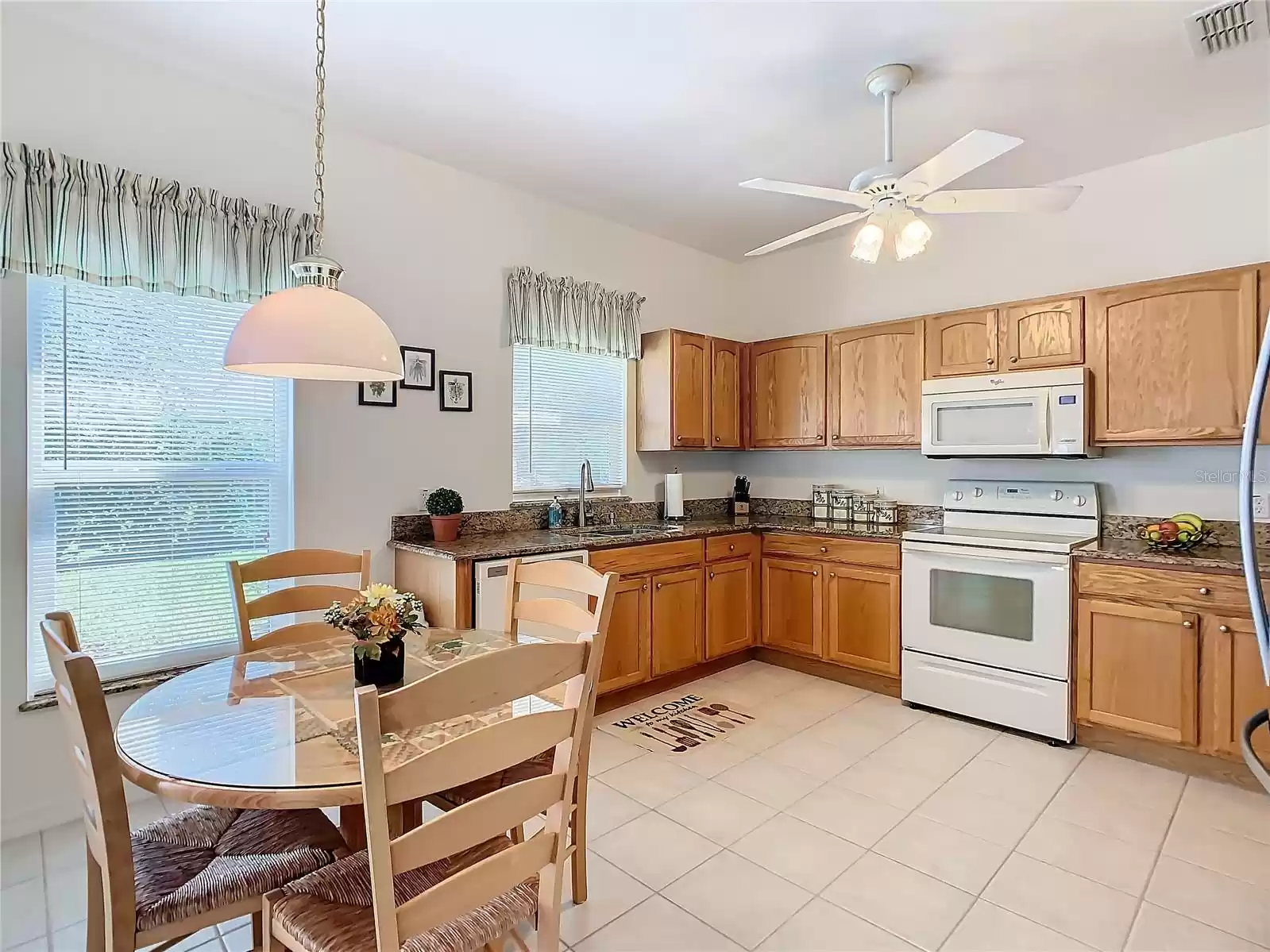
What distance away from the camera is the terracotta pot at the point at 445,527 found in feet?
10.9

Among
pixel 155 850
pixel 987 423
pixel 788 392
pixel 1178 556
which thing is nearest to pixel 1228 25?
pixel 987 423

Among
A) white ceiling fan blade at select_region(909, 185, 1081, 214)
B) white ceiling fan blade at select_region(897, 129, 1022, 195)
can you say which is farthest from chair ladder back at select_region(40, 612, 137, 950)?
white ceiling fan blade at select_region(909, 185, 1081, 214)

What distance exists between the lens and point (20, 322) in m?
2.35

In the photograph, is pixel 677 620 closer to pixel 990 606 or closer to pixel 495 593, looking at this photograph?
pixel 495 593

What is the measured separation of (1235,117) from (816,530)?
105 inches

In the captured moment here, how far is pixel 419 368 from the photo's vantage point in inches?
134

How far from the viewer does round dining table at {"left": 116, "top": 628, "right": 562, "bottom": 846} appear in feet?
4.08

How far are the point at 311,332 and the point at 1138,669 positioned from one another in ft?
11.2

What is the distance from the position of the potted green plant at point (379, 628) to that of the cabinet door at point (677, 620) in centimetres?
212

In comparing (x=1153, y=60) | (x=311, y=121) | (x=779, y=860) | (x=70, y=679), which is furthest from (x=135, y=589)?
(x=1153, y=60)

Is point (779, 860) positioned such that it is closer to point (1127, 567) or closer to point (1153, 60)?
point (1127, 567)

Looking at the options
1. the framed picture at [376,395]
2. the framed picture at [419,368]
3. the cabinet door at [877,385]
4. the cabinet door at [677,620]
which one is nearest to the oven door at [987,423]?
the cabinet door at [877,385]

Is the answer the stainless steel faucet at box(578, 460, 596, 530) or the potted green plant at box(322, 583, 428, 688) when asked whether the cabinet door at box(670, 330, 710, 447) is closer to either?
the stainless steel faucet at box(578, 460, 596, 530)

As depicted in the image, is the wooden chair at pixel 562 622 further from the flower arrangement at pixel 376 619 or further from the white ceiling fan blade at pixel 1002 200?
the white ceiling fan blade at pixel 1002 200
